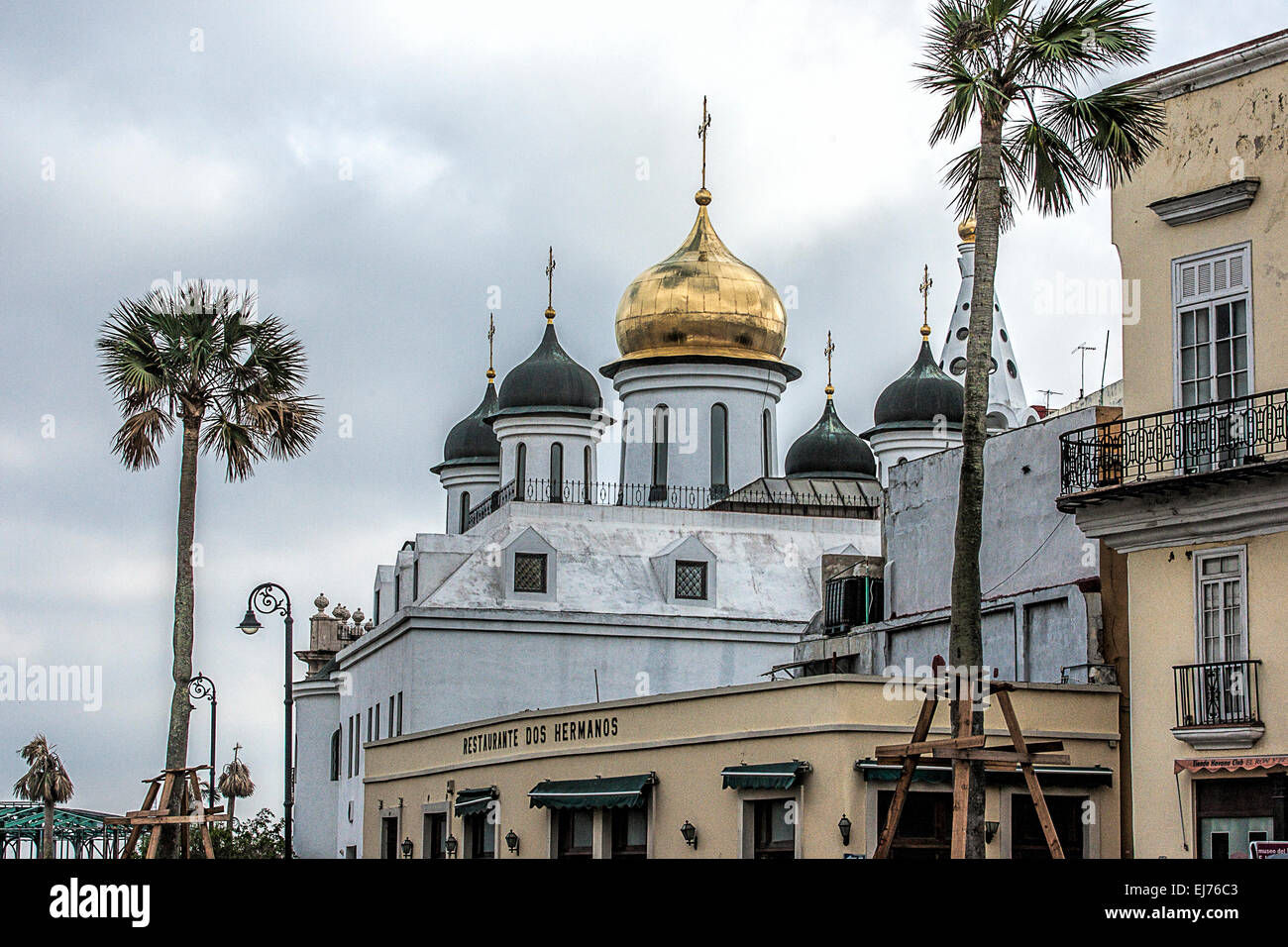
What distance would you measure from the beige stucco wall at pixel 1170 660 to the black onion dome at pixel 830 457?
31.0 metres

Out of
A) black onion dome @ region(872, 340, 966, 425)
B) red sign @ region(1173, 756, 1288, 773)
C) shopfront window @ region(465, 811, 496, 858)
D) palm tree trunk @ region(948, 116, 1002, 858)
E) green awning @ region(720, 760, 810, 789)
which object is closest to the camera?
palm tree trunk @ region(948, 116, 1002, 858)

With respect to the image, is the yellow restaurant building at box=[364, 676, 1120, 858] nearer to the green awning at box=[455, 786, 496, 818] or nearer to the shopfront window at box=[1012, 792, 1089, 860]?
the shopfront window at box=[1012, 792, 1089, 860]

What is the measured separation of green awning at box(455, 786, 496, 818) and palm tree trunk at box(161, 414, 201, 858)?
6.58 m

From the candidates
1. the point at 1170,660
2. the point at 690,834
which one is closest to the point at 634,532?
the point at 690,834

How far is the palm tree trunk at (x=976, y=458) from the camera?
786 inches

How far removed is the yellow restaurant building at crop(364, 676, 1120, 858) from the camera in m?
25.0

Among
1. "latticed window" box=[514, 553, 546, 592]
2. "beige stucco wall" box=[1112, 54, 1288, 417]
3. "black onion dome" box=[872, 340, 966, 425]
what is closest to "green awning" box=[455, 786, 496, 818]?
"latticed window" box=[514, 553, 546, 592]

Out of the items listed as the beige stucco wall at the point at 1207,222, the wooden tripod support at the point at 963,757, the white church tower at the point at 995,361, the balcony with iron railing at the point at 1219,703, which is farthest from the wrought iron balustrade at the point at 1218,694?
the white church tower at the point at 995,361

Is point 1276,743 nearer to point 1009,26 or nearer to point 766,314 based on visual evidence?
point 1009,26

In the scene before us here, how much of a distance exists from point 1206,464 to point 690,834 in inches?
341

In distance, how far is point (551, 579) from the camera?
1773 inches

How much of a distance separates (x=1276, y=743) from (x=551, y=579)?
946 inches

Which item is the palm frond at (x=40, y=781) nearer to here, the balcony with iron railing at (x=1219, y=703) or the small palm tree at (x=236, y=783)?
the small palm tree at (x=236, y=783)
